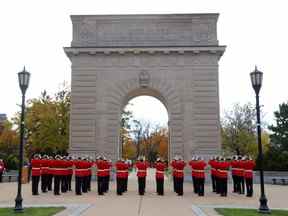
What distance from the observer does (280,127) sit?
50.8 m

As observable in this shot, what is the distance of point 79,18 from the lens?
30.2m

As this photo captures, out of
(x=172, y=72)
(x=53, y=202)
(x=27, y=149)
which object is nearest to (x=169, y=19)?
(x=172, y=72)

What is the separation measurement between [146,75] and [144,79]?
35 centimetres

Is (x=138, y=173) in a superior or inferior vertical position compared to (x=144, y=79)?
inferior

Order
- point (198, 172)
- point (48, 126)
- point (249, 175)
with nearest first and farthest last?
1. point (249, 175)
2. point (198, 172)
3. point (48, 126)

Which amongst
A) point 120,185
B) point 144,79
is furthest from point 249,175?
point 144,79

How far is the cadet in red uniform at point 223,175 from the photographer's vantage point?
19.7 metres

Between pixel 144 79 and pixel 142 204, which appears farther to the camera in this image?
pixel 144 79

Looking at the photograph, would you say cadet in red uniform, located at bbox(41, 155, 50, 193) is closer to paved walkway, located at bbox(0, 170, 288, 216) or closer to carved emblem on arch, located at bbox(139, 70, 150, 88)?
paved walkway, located at bbox(0, 170, 288, 216)

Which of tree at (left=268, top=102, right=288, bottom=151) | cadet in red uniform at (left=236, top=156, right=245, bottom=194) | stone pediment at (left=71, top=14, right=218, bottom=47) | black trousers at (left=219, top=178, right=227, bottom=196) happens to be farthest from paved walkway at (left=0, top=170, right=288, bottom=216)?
tree at (left=268, top=102, right=288, bottom=151)

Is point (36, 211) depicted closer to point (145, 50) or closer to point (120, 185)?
point (120, 185)

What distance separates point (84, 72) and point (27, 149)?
23.5m

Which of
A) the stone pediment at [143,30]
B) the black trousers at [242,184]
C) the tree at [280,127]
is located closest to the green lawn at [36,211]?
the black trousers at [242,184]

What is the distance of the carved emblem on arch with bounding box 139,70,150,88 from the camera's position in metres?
29.3
